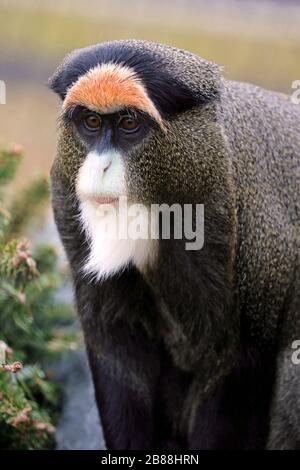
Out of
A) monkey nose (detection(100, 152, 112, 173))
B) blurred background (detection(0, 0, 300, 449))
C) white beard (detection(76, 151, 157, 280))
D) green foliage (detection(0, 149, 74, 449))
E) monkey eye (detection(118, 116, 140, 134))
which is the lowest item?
green foliage (detection(0, 149, 74, 449))

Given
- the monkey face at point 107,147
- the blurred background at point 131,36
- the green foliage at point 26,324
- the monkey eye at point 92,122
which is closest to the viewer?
the monkey face at point 107,147

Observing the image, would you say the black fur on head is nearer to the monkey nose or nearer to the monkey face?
the monkey face

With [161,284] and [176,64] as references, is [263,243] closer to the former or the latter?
[161,284]

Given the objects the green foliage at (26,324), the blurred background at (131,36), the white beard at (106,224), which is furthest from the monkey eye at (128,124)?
the blurred background at (131,36)

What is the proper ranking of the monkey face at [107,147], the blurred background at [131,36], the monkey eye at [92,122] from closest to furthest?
the monkey face at [107,147] → the monkey eye at [92,122] → the blurred background at [131,36]

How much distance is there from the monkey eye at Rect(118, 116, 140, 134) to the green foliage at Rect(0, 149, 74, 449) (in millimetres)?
845

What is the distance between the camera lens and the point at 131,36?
1155 centimetres

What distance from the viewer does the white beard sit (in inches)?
148

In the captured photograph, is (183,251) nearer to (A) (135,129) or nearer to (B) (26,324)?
(A) (135,129)

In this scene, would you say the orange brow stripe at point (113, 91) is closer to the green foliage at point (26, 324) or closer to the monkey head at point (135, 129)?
the monkey head at point (135, 129)

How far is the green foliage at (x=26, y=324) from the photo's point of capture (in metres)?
4.42

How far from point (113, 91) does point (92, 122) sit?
0.55 ft

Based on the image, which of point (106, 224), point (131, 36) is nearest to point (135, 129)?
point (106, 224)

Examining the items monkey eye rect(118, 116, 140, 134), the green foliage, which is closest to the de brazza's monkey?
monkey eye rect(118, 116, 140, 134)
